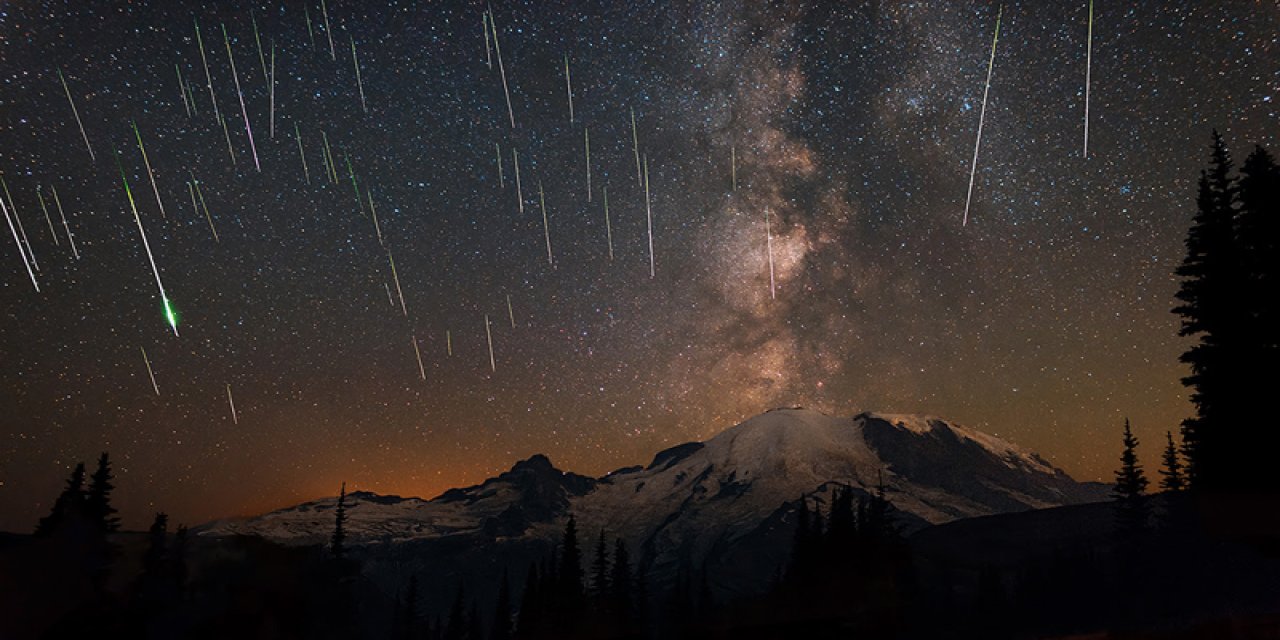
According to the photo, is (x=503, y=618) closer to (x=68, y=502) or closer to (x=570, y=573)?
(x=570, y=573)

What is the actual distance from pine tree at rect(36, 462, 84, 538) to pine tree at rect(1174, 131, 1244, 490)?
201 feet

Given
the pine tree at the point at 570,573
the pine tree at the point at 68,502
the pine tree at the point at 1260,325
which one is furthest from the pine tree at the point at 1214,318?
the pine tree at the point at 68,502

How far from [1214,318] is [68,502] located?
65.6m

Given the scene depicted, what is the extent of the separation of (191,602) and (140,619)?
1390mm

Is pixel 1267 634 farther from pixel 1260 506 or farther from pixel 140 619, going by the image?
pixel 140 619

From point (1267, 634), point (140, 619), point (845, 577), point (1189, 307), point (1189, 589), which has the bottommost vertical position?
point (845, 577)

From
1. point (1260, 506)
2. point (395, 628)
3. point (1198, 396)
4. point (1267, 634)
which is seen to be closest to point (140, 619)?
point (1267, 634)

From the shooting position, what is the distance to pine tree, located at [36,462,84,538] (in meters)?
48.9

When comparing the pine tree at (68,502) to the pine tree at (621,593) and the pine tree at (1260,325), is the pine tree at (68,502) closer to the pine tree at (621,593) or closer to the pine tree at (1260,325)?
the pine tree at (621,593)

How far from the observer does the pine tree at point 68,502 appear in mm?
48875

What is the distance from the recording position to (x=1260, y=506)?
1703 cm

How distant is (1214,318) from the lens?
19.8 metres

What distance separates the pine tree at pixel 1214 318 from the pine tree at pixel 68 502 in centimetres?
6141

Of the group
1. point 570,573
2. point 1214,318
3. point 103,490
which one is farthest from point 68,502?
point 1214,318
